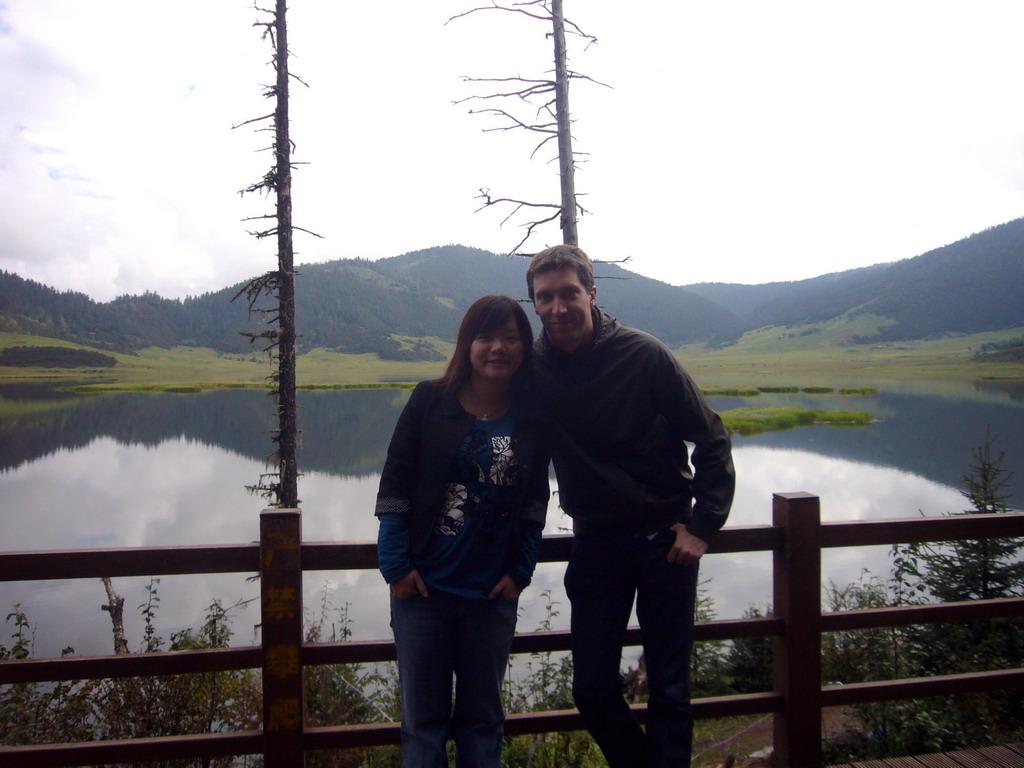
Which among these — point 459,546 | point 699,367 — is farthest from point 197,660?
point 699,367

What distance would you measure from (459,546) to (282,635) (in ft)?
2.68

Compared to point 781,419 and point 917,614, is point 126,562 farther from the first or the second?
point 781,419

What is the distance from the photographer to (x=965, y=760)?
299cm

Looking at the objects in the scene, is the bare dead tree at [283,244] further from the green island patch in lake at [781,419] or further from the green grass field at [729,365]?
the green grass field at [729,365]

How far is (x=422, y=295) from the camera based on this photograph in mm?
198250

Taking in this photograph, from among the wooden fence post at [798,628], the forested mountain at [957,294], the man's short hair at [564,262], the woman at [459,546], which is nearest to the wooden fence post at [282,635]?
the woman at [459,546]

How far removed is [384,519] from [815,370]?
12402 cm

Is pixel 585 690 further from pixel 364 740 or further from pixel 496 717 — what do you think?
pixel 364 740

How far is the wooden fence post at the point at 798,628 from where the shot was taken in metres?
2.73

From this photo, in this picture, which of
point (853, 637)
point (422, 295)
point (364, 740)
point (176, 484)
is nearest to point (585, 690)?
point (364, 740)

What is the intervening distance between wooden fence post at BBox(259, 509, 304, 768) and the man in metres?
1.02

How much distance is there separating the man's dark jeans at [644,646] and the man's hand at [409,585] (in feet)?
1.88

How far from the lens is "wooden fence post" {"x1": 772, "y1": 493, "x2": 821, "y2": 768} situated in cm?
273

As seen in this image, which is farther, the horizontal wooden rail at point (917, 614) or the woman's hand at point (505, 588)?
the horizontal wooden rail at point (917, 614)
